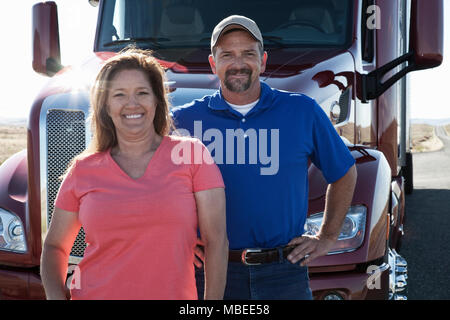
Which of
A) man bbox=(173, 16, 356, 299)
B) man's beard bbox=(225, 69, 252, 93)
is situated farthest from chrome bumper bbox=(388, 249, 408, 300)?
man's beard bbox=(225, 69, 252, 93)

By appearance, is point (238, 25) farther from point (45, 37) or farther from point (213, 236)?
point (45, 37)

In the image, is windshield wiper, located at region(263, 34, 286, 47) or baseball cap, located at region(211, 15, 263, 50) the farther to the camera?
windshield wiper, located at region(263, 34, 286, 47)

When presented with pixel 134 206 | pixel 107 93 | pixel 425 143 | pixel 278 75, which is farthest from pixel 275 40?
pixel 425 143

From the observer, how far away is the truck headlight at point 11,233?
125 inches

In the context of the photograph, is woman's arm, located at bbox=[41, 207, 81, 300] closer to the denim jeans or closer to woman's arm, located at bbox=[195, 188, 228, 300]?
woman's arm, located at bbox=[195, 188, 228, 300]

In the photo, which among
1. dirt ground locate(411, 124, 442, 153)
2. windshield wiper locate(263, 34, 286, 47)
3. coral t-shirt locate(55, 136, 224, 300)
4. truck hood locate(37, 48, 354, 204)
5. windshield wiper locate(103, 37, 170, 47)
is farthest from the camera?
dirt ground locate(411, 124, 442, 153)

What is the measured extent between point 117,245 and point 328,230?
1117mm

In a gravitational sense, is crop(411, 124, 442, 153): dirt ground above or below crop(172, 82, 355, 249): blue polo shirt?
below

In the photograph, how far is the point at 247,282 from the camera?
2348 millimetres

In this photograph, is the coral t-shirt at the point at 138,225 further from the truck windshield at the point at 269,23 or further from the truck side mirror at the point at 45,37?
the truck side mirror at the point at 45,37

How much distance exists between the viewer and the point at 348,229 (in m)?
2.93

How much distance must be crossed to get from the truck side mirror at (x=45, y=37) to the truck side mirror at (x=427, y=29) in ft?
8.12

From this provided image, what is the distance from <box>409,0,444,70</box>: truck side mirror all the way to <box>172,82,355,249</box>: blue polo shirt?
50.1 inches

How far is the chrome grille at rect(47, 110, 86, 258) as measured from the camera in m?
3.10
